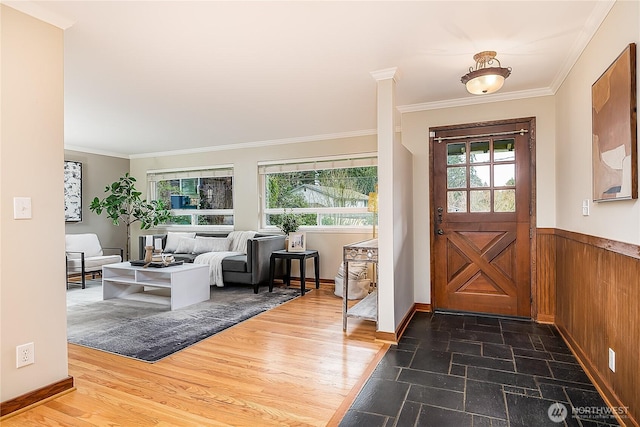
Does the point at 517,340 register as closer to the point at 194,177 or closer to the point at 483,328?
the point at 483,328

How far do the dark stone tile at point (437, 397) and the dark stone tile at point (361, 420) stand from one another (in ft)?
0.97

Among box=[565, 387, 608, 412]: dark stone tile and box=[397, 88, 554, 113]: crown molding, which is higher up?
box=[397, 88, 554, 113]: crown molding

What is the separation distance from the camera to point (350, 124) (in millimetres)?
4910

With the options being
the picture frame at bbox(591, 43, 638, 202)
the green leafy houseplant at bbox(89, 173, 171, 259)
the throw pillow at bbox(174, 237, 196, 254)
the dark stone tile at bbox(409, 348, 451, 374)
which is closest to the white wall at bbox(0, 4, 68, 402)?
the dark stone tile at bbox(409, 348, 451, 374)

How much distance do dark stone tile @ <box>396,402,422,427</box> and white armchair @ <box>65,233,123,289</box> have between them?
5098 millimetres

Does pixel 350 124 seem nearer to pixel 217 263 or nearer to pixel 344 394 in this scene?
pixel 217 263

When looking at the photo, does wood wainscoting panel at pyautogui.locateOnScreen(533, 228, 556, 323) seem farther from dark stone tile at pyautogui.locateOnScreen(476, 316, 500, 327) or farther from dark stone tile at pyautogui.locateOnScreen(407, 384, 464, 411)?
dark stone tile at pyautogui.locateOnScreen(407, 384, 464, 411)

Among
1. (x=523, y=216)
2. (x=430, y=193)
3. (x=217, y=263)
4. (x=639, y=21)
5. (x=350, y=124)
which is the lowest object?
(x=217, y=263)

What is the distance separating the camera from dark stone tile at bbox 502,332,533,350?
2938 mm

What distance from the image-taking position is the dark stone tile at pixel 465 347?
2.82 m

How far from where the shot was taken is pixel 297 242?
17.5 feet

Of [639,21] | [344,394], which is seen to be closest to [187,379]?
[344,394]

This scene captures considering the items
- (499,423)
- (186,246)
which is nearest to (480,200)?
(499,423)

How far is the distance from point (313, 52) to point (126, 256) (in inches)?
251
